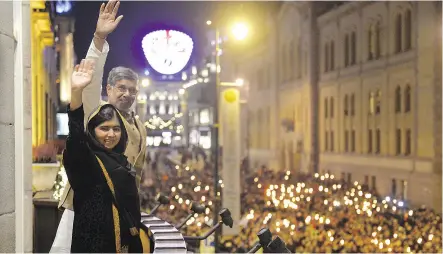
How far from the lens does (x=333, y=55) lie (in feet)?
108

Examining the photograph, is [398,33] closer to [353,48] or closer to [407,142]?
[407,142]

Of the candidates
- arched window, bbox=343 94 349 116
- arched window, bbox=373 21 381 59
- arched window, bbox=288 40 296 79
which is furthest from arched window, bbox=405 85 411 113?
arched window, bbox=288 40 296 79

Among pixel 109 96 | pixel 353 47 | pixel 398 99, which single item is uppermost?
pixel 353 47

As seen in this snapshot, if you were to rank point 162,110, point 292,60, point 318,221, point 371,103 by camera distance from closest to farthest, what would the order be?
point 318,221, point 371,103, point 292,60, point 162,110

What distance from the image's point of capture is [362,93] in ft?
95.1

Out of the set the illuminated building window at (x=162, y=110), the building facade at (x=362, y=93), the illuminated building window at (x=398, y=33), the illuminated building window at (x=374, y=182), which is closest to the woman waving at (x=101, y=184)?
the building facade at (x=362, y=93)

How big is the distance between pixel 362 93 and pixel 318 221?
14374mm

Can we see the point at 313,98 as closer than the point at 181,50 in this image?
No

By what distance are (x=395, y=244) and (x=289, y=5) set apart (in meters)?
26.1

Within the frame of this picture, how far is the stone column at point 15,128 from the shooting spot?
4.15 metres

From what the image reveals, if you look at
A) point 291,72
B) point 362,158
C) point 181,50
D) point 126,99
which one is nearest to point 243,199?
point 362,158

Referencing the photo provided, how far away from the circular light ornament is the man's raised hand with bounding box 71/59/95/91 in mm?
1925

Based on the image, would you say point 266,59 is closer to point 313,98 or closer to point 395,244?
point 313,98

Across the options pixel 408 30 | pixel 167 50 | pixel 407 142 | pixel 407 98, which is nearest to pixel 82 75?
pixel 167 50
